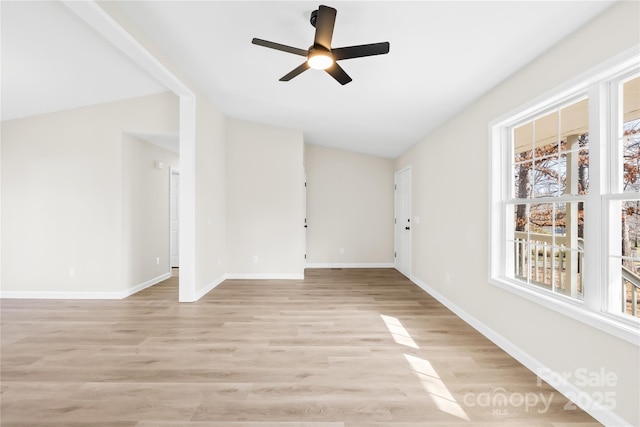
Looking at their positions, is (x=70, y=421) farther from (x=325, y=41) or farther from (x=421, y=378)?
(x=325, y=41)

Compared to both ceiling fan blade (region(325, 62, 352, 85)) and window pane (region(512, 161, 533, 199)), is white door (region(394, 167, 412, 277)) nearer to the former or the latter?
window pane (region(512, 161, 533, 199))

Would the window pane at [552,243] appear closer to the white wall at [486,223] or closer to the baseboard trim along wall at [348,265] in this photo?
the white wall at [486,223]

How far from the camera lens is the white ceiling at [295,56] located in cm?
203

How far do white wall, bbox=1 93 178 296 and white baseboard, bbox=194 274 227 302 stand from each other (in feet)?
3.59

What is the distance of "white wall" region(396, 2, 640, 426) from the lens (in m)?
1.65

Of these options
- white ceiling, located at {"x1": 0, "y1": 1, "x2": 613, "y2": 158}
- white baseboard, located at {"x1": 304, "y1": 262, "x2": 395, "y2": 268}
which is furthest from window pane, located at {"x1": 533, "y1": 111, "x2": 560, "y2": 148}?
white baseboard, located at {"x1": 304, "y1": 262, "x2": 395, "y2": 268}

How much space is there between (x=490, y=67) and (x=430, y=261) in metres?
2.81

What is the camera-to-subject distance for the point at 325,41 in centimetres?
212

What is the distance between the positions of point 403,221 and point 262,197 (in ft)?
9.35

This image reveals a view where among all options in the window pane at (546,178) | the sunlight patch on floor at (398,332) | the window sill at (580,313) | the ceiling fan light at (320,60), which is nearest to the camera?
the window sill at (580,313)

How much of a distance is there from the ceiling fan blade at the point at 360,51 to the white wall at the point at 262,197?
326 cm

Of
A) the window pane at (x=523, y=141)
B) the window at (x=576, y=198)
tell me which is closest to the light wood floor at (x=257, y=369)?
the window at (x=576, y=198)

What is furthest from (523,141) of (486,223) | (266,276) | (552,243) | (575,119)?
(266,276)

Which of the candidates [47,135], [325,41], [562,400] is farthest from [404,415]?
[47,135]
